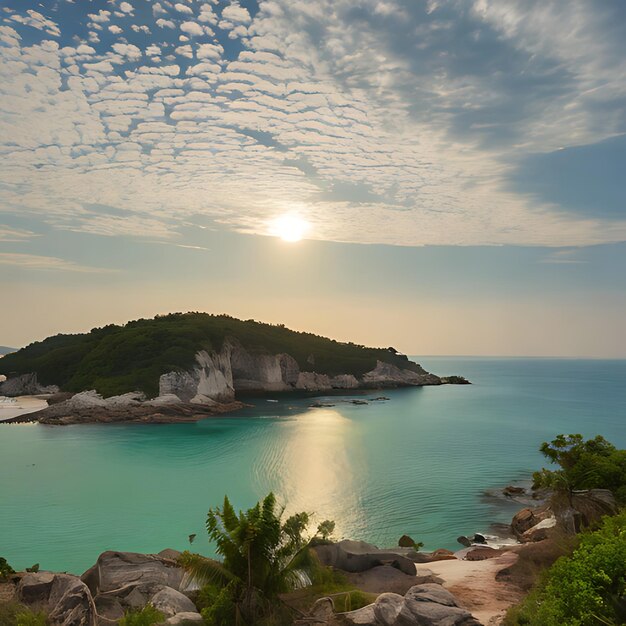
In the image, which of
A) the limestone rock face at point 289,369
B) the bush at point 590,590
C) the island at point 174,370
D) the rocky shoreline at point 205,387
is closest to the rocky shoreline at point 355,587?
the bush at point 590,590

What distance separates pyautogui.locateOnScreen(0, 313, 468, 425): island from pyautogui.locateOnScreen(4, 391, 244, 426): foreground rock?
16 centimetres

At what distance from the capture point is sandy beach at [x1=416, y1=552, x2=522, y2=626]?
15.4 metres

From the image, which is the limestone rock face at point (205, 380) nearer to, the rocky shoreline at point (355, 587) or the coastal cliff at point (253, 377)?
the coastal cliff at point (253, 377)

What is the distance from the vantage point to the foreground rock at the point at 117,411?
73.2m

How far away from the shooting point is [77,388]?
8756cm

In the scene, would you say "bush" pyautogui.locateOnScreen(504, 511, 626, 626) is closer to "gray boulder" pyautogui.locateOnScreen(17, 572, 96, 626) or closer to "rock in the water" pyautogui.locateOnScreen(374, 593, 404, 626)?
"rock in the water" pyautogui.locateOnScreen(374, 593, 404, 626)

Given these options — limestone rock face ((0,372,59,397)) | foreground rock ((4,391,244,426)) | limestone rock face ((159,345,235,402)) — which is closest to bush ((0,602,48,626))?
foreground rock ((4,391,244,426))

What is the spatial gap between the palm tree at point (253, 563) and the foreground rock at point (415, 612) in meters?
1.88

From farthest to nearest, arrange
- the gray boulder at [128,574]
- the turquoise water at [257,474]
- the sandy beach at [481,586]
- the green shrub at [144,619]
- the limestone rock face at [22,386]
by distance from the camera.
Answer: the limestone rock face at [22,386] < the turquoise water at [257,474] < the gray boulder at [128,574] < the sandy beach at [481,586] < the green shrub at [144,619]

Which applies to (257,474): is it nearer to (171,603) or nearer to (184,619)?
(171,603)

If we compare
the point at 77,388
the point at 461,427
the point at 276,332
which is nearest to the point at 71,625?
the point at 461,427

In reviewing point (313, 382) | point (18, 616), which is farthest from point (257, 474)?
point (313, 382)

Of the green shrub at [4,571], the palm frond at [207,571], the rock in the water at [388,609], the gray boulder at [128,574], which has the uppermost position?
the palm frond at [207,571]

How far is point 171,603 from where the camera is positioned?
15047mm
